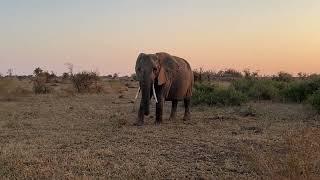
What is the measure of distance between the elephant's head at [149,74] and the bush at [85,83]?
56.0 feet

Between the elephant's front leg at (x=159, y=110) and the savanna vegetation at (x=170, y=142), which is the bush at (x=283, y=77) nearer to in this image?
the savanna vegetation at (x=170, y=142)

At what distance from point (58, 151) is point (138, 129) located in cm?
347

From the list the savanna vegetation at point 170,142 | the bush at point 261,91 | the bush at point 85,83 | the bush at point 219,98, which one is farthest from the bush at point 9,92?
the bush at point 261,91

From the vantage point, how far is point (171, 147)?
10688mm

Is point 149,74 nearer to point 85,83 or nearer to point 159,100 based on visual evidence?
point 159,100

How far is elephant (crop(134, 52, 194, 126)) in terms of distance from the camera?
46.8ft

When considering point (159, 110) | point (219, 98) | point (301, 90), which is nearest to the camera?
point (159, 110)

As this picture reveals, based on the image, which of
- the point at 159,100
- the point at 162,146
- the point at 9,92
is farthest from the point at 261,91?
the point at 162,146

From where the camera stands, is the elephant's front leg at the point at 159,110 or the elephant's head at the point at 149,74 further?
the elephant's front leg at the point at 159,110

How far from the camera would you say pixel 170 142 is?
11281 millimetres

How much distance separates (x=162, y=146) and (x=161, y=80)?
416 centimetres

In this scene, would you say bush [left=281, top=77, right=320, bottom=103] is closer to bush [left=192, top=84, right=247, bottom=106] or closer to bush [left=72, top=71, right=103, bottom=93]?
bush [left=192, top=84, right=247, bottom=106]

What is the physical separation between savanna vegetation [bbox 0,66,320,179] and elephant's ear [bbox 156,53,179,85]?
1.13 meters

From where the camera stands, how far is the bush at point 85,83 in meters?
32.1
